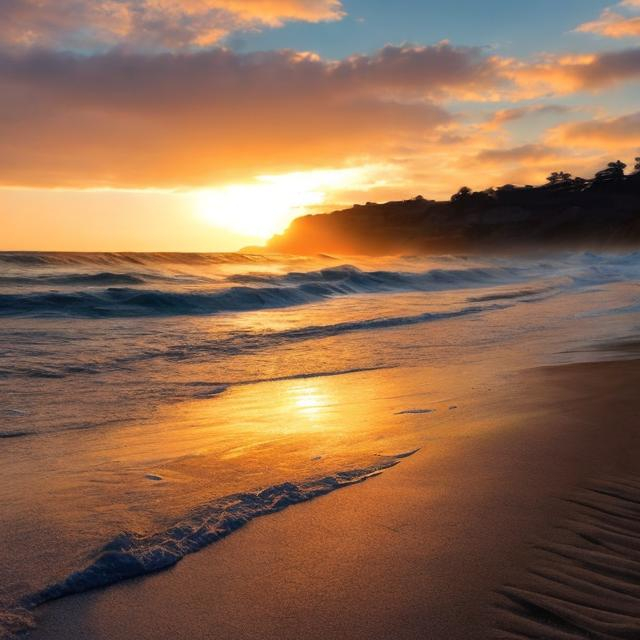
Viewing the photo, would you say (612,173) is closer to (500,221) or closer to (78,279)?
(500,221)

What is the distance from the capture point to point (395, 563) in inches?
96.2

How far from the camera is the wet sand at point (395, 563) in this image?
6.77ft

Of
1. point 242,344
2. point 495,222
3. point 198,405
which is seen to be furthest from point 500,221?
point 198,405

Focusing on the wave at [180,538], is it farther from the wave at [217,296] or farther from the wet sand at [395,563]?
the wave at [217,296]

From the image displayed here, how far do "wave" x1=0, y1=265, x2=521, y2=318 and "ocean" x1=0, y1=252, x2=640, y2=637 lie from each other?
142mm

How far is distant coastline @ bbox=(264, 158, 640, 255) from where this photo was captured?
275 feet

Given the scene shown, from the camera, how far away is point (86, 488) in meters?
3.33

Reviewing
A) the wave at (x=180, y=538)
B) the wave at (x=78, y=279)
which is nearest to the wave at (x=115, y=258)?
the wave at (x=78, y=279)

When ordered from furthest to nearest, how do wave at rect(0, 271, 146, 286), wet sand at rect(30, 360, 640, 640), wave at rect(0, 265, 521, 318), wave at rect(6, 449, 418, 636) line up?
wave at rect(0, 271, 146, 286)
wave at rect(0, 265, 521, 318)
wave at rect(6, 449, 418, 636)
wet sand at rect(30, 360, 640, 640)

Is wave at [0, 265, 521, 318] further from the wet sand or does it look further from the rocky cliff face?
the rocky cliff face

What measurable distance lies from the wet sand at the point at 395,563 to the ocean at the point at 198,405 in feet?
0.51

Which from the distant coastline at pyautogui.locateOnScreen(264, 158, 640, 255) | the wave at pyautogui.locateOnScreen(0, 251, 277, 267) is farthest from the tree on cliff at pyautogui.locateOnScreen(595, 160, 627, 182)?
the wave at pyautogui.locateOnScreen(0, 251, 277, 267)

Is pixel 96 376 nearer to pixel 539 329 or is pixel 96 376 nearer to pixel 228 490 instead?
pixel 228 490

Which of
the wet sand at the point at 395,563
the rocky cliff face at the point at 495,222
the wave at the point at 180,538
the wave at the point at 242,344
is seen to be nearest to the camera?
the wet sand at the point at 395,563
